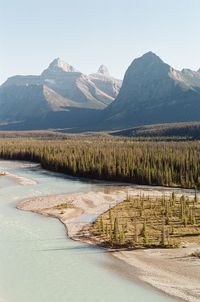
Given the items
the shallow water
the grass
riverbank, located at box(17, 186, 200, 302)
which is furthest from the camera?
the grass

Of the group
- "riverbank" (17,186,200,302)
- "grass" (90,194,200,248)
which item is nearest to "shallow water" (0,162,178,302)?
"riverbank" (17,186,200,302)

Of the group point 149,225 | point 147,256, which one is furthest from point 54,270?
point 149,225

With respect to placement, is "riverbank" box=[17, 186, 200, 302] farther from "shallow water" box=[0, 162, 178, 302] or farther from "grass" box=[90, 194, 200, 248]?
"grass" box=[90, 194, 200, 248]

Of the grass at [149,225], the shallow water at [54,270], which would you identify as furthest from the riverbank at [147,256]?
the grass at [149,225]

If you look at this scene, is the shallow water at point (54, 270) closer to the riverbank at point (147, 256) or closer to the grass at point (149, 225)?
the riverbank at point (147, 256)

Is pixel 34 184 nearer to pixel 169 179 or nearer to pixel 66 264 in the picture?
pixel 169 179

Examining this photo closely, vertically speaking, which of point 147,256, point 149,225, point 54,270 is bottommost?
point 54,270

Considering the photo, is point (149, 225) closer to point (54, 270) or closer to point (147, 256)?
point (147, 256)
